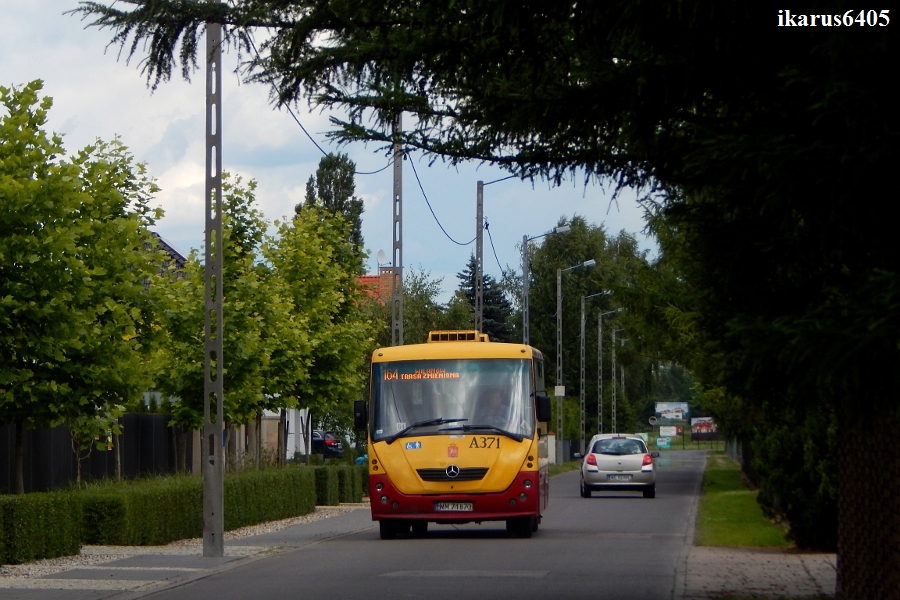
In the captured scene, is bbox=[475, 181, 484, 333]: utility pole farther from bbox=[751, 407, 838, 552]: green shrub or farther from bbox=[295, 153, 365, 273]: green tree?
bbox=[295, 153, 365, 273]: green tree

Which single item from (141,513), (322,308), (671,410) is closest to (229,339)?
(141,513)

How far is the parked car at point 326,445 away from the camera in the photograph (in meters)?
62.2

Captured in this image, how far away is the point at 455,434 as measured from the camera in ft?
62.2

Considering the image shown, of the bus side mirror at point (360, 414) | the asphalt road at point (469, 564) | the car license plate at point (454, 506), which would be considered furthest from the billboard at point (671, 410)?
the bus side mirror at point (360, 414)

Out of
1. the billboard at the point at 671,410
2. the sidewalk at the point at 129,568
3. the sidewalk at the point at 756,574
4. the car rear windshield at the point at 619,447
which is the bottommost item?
the sidewalk at the point at 756,574

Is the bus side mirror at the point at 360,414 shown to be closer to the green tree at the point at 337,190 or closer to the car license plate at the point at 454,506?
the car license plate at the point at 454,506

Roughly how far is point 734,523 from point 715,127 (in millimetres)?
16399

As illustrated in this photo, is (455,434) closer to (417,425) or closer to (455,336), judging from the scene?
(417,425)

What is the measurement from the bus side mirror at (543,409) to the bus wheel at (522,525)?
1515mm

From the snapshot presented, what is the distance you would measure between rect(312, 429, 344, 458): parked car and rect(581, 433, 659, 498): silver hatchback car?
2832cm

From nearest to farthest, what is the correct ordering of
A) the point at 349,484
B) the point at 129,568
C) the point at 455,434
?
the point at 129,568, the point at 455,434, the point at 349,484

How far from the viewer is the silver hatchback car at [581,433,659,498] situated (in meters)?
34.1

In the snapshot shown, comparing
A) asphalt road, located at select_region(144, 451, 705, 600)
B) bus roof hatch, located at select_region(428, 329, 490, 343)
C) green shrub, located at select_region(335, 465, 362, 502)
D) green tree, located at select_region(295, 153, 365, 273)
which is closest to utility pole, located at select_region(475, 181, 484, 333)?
green shrub, located at select_region(335, 465, 362, 502)

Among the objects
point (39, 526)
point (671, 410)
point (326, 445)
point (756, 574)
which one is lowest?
point (756, 574)
